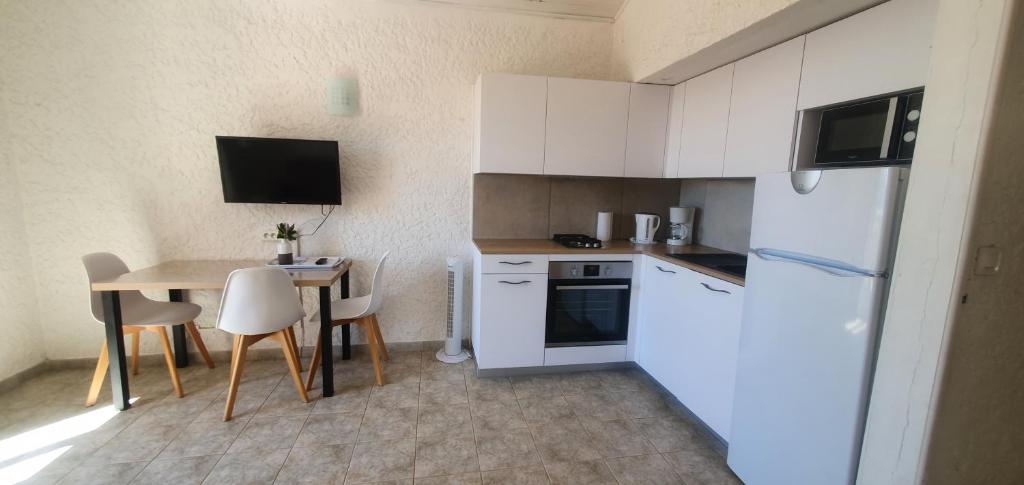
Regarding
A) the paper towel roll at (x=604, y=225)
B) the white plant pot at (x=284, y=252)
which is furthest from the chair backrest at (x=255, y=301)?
the paper towel roll at (x=604, y=225)

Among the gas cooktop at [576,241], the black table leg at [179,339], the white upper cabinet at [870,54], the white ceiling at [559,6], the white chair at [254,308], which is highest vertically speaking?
the white ceiling at [559,6]

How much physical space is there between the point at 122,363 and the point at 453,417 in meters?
1.84

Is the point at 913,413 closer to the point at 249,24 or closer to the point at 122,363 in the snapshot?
the point at 122,363

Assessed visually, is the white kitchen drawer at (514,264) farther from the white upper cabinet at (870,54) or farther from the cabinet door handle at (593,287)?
the white upper cabinet at (870,54)

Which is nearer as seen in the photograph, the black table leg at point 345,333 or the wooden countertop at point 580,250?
the wooden countertop at point 580,250

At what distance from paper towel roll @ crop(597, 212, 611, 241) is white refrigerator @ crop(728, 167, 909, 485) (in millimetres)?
1334

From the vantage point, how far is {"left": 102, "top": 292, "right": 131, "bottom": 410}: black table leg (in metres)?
2.04

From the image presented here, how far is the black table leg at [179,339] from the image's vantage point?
8.51 ft

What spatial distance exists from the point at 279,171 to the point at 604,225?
2261 millimetres

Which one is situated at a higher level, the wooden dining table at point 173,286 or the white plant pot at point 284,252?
the white plant pot at point 284,252

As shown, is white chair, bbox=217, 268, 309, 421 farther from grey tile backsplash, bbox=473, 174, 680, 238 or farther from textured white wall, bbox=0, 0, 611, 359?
grey tile backsplash, bbox=473, 174, 680, 238

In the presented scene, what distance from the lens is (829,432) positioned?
129cm

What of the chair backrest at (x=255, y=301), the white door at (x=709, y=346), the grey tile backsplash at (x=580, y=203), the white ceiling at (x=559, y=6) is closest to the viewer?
the white door at (x=709, y=346)

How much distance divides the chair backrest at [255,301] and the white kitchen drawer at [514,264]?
111 centimetres
